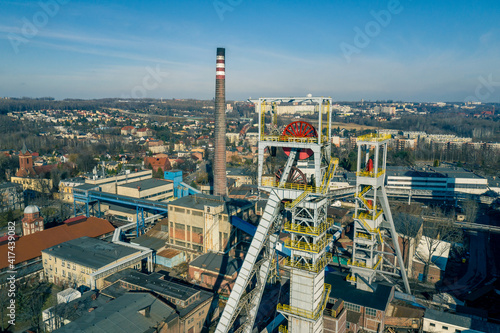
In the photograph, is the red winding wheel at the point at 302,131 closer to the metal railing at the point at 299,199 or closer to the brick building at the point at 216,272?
the metal railing at the point at 299,199

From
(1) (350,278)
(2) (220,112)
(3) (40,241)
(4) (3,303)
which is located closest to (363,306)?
(1) (350,278)

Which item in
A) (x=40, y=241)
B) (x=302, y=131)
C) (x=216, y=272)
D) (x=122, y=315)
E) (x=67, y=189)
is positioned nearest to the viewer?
(x=302, y=131)

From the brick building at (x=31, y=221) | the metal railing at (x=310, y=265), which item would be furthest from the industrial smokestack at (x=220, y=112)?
the metal railing at (x=310, y=265)

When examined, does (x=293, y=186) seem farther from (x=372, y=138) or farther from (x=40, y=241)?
(x=40, y=241)

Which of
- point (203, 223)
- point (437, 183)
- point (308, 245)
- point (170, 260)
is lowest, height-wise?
point (170, 260)

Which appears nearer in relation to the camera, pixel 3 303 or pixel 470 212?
pixel 3 303

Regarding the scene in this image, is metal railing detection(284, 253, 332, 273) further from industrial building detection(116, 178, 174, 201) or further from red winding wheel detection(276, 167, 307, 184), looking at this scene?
industrial building detection(116, 178, 174, 201)
